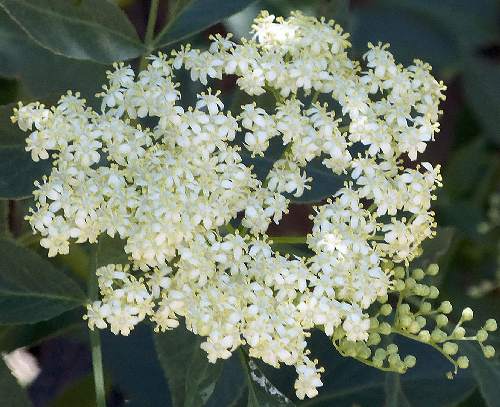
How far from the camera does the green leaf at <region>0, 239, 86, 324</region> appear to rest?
158 centimetres

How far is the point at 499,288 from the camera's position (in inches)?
109

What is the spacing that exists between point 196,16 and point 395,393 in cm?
77

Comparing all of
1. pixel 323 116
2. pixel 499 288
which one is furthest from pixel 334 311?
pixel 499 288

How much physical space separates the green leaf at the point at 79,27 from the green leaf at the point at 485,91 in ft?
4.11

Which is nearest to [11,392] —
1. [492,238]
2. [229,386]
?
[229,386]

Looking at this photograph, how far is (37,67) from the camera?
1.94 m

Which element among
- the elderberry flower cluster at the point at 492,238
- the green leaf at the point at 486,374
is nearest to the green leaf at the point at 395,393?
the green leaf at the point at 486,374

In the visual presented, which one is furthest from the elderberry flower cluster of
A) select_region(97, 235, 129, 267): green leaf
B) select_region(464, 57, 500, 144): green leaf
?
select_region(97, 235, 129, 267): green leaf

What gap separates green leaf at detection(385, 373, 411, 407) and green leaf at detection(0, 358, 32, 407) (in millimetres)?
682

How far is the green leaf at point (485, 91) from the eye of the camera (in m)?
2.64

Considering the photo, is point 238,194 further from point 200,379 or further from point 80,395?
point 80,395

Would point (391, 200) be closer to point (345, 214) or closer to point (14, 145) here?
point (345, 214)

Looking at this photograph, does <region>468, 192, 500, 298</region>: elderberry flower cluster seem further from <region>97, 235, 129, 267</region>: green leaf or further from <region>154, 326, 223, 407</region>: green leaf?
<region>97, 235, 129, 267</region>: green leaf

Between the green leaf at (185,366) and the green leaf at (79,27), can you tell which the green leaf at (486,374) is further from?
the green leaf at (79,27)
